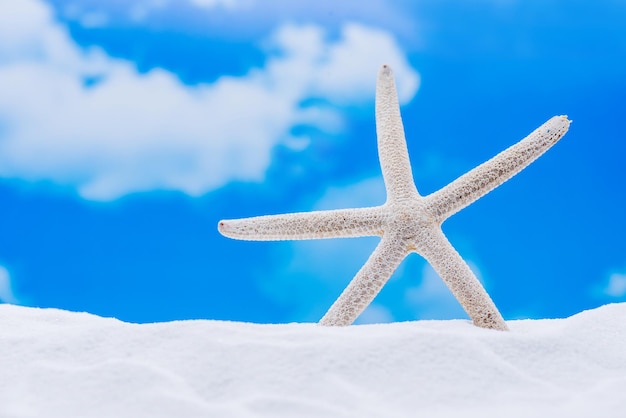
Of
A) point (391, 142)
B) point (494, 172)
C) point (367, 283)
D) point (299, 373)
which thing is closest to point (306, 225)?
point (367, 283)

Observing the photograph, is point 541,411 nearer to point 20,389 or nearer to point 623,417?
point 623,417

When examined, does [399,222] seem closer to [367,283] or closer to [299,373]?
[367,283]

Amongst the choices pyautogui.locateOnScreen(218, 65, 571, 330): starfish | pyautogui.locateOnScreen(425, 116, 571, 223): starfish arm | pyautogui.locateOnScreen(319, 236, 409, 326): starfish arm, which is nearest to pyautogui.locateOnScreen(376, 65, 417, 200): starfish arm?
pyautogui.locateOnScreen(218, 65, 571, 330): starfish

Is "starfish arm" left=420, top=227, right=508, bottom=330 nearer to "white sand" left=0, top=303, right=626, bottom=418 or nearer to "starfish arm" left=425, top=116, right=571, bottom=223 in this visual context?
"starfish arm" left=425, top=116, right=571, bottom=223

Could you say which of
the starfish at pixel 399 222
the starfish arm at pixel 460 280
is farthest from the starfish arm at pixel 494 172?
the starfish arm at pixel 460 280

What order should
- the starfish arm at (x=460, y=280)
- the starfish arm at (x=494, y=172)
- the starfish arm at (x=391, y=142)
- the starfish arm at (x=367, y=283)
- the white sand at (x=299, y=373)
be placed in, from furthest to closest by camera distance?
the starfish arm at (x=391, y=142), the starfish arm at (x=494, y=172), the starfish arm at (x=367, y=283), the starfish arm at (x=460, y=280), the white sand at (x=299, y=373)

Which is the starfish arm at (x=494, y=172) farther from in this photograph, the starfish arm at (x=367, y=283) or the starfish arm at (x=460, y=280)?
the starfish arm at (x=367, y=283)
